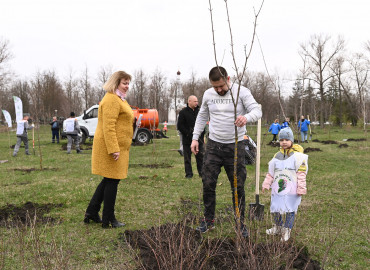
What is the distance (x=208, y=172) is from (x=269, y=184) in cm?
71

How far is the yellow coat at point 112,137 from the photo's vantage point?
355cm

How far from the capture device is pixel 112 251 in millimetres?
3254

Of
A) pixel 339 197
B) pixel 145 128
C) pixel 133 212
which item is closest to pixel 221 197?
pixel 133 212

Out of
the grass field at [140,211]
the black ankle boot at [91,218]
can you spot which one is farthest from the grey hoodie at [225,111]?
the black ankle boot at [91,218]

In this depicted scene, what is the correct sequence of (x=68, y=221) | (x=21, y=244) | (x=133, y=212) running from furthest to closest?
(x=133, y=212)
(x=68, y=221)
(x=21, y=244)

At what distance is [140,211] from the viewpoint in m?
4.86

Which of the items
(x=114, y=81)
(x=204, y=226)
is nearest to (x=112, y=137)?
(x=114, y=81)

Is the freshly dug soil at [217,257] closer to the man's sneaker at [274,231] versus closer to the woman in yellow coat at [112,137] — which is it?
the man's sneaker at [274,231]

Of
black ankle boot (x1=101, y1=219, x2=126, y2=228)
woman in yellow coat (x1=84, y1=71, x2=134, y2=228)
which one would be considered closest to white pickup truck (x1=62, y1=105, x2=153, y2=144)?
black ankle boot (x1=101, y1=219, x2=126, y2=228)

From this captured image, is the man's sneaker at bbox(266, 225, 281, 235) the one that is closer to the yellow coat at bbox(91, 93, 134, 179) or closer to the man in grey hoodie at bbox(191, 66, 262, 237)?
the man in grey hoodie at bbox(191, 66, 262, 237)

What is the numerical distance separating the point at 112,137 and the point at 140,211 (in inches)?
67.7

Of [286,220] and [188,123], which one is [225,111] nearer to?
[286,220]

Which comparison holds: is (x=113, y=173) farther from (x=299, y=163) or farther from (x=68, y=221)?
(x=299, y=163)

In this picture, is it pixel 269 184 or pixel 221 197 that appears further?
pixel 221 197
